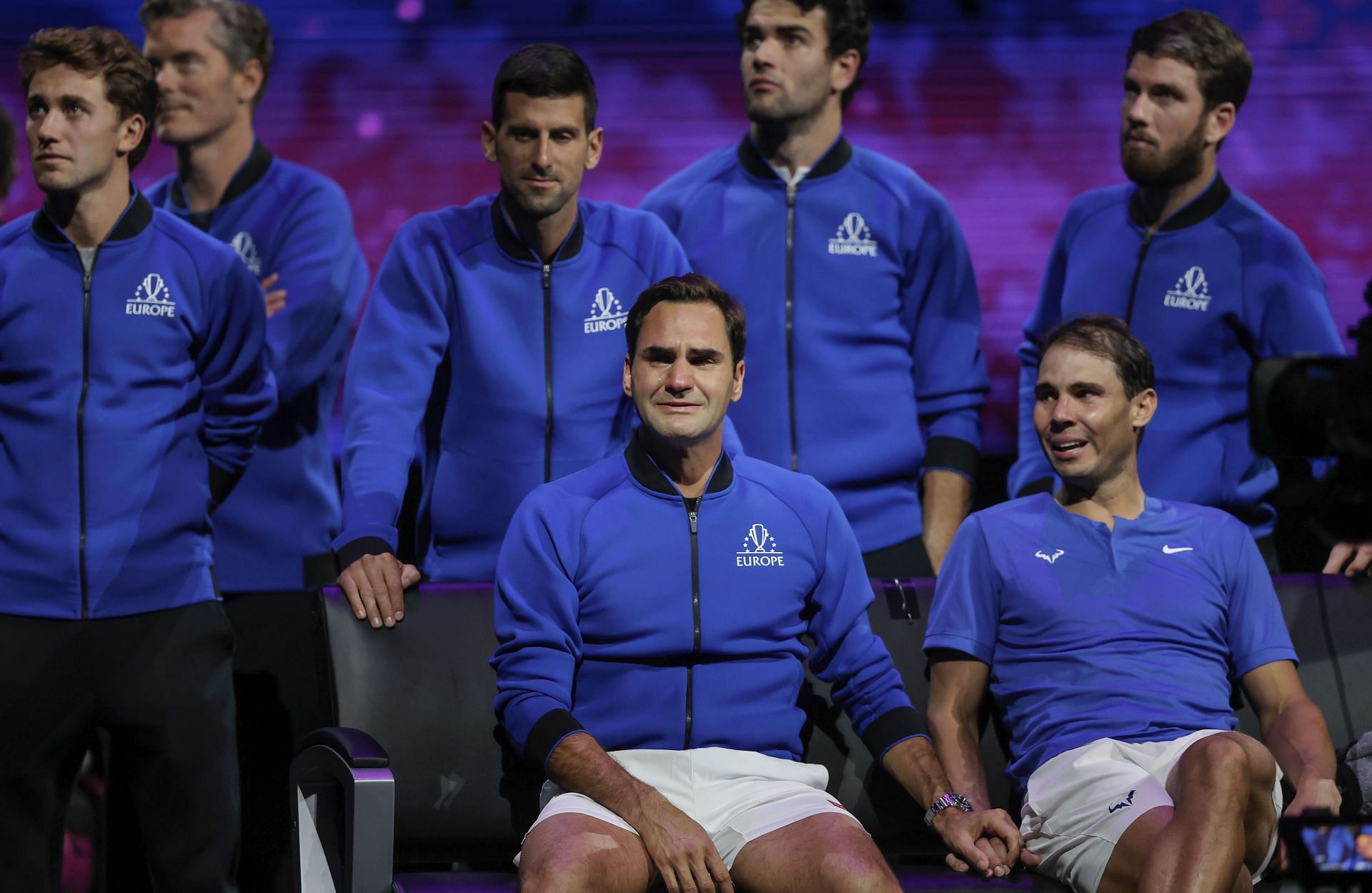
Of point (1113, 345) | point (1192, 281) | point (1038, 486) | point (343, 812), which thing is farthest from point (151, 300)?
point (1192, 281)

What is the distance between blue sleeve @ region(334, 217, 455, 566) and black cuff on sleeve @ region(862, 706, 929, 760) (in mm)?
1067

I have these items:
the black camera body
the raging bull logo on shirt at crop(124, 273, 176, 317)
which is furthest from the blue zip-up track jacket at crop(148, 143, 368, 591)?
the black camera body

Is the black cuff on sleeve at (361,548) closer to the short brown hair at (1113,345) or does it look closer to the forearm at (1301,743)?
the short brown hair at (1113,345)

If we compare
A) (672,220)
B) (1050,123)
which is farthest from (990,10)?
(672,220)

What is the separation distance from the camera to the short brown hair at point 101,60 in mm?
3447

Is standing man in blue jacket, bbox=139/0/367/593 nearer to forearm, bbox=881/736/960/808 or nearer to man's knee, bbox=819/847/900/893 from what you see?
forearm, bbox=881/736/960/808

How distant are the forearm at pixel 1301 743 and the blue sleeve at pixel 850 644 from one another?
73 centimetres

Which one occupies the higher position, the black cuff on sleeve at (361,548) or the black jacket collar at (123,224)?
the black jacket collar at (123,224)

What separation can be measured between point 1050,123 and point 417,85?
6.20 feet

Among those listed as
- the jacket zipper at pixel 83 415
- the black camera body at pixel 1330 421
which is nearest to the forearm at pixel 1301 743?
the black camera body at pixel 1330 421

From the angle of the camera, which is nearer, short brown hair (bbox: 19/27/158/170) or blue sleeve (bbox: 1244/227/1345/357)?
short brown hair (bbox: 19/27/158/170)

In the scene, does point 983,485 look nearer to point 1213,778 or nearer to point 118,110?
point 1213,778

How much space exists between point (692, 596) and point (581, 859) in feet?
2.01

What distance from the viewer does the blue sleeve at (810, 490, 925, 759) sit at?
316 cm
